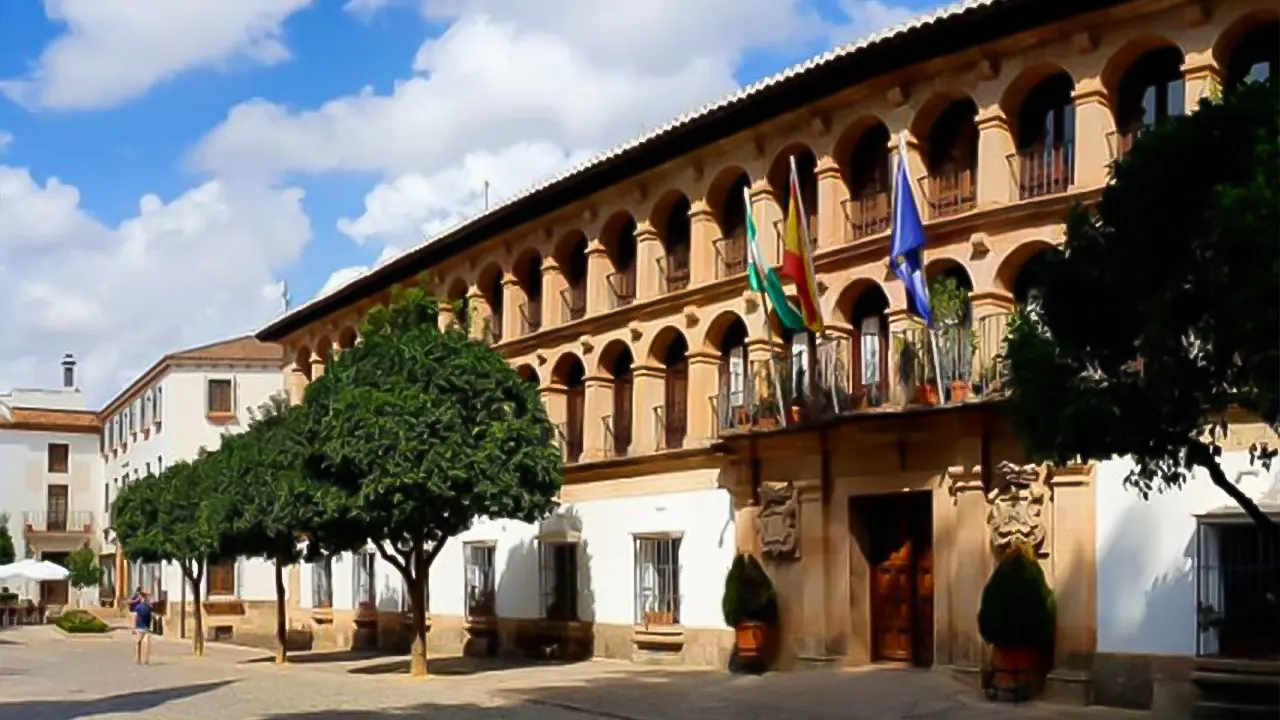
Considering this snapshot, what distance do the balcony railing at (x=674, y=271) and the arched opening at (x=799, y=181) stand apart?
10.6 feet

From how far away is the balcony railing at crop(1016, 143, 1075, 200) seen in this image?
23.8 meters

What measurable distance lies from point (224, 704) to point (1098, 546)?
1277 cm

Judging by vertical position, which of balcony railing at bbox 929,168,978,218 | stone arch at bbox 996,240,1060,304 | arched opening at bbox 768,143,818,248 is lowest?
stone arch at bbox 996,240,1060,304

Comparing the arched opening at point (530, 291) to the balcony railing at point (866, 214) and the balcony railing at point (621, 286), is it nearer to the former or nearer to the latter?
the balcony railing at point (621, 286)

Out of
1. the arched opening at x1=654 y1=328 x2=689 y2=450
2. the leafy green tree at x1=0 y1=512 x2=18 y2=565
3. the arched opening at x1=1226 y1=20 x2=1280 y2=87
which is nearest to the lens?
the arched opening at x1=1226 y1=20 x2=1280 y2=87

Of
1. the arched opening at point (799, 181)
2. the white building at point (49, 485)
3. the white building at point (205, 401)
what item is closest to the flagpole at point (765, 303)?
the arched opening at point (799, 181)

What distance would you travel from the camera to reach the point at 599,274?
111ft

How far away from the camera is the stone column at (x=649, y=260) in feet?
106

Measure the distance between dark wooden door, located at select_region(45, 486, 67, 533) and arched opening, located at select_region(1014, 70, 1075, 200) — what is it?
6760 cm

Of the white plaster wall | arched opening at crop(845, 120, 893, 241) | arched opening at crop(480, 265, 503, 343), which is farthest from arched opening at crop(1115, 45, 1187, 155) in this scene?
arched opening at crop(480, 265, 503, 343)

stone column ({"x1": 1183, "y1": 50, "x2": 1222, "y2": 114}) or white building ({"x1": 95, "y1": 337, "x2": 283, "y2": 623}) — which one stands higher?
stone column ({"x1": 1183, "y1": 50, "x2": 1222, "y2": 114})

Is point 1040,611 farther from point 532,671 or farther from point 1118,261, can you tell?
point 532,671

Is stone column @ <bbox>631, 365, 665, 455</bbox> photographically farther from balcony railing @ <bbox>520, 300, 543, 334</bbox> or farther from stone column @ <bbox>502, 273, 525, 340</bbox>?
stone column @ <bbox>502, 273, 525, 340</bbox>

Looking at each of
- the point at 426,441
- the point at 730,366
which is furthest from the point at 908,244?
the point at 426,441
